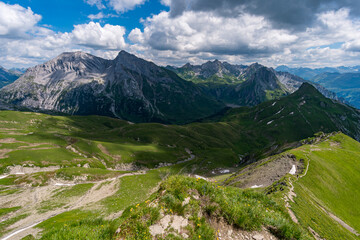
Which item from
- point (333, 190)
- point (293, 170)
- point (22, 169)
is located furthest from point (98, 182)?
point (333, 190)

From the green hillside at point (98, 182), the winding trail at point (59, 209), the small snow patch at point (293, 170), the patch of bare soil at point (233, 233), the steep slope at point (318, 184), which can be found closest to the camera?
the patch of bare soil at point (233, 233)

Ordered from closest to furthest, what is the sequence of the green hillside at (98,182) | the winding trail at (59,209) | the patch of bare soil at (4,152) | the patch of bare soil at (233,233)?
the patch of bare soil at (233,233) → the green hillside at (98,182) → the winding trail at (59,209) → the patch of bare soil at (4,152)

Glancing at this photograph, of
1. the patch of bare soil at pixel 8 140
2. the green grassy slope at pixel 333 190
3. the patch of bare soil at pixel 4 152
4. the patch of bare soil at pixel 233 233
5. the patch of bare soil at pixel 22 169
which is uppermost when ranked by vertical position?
the patch of bare soil at pixel 233 233

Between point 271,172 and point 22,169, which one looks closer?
point 271,172

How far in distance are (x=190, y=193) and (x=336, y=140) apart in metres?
135

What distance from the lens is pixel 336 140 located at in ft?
346

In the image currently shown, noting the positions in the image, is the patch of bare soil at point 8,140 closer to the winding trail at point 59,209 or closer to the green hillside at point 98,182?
the green hillside at point 98,182

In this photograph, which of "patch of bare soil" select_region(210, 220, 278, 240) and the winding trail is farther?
the winding trail

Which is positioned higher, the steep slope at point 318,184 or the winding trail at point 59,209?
the steep slope at point 318,184

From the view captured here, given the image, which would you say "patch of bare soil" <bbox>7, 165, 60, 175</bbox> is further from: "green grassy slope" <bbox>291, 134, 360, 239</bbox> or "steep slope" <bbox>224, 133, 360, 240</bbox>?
"green grassy slope" <bbox>291, 134, 360, 239</bbox>

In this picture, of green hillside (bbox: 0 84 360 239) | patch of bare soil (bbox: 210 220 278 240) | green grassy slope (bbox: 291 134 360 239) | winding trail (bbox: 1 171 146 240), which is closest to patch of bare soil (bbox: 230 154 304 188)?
green grassy slope (bbox: 291 134 360 239)

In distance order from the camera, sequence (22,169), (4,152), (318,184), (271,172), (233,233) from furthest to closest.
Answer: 1. (4,152)
2. (22,169)
3. (271,172)
4. (318,184)
5. (233,233)

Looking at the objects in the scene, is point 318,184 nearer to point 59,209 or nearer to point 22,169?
point 59,209

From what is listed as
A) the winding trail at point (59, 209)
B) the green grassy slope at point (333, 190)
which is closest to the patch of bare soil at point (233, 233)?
the green grassy slope at point (333, 190)
